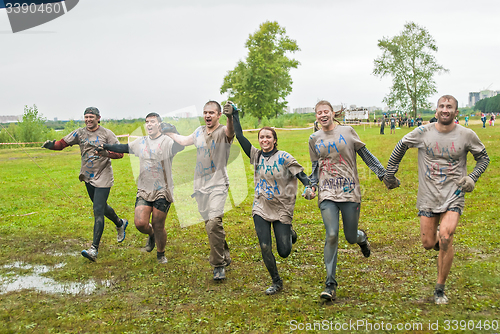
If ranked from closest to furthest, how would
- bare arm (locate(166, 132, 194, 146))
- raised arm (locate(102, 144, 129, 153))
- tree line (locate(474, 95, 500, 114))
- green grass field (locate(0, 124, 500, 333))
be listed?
green grass field (locate(0, 124, 500, 333)) < bare arm (locate(166, 132, 194, 146)) < raised arm (locate(102, 144, 129, 153)) < tree line (locate(474, 95, 500, 114))

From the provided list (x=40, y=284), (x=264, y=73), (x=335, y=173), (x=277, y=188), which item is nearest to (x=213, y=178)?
(x=277, y=188)

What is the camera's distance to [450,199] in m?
5.41

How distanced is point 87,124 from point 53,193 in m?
9.89

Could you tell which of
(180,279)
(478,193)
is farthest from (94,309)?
(478,193)

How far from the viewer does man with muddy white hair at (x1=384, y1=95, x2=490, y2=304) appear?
211 inches

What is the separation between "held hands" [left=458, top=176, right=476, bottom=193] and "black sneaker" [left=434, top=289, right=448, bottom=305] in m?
1.21

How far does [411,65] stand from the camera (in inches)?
2884

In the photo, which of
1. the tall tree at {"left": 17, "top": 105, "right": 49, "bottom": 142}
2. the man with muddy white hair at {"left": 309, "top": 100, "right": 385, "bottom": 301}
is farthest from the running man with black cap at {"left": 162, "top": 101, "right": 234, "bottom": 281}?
the tall tree at {"left": 17, "top": 105, "right": 49, "bottom": 142}

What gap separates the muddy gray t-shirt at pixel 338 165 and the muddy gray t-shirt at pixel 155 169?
2.46 metres

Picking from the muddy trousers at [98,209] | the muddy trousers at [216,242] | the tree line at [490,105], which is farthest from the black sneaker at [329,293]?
the tree line at [490,105]

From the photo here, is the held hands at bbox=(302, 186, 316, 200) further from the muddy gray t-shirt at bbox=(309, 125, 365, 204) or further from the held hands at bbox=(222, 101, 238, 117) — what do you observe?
the held hands at bbox=(222, 101, 238, 117)

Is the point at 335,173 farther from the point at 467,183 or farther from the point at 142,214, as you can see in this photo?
the point at 142,214

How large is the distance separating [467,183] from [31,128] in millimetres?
48427

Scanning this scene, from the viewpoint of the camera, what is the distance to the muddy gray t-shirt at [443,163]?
542 centimetres
